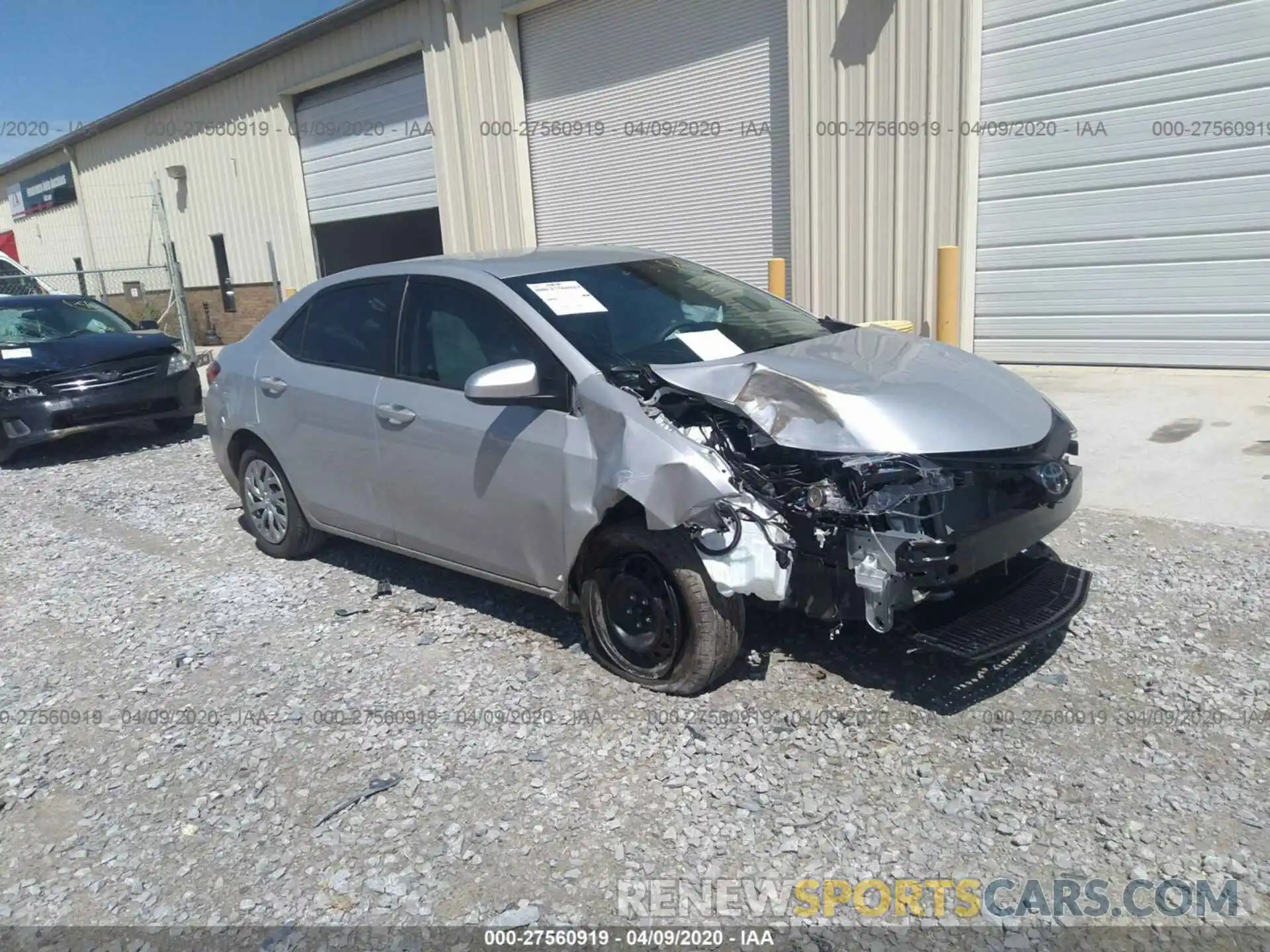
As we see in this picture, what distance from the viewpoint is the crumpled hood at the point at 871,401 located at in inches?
127

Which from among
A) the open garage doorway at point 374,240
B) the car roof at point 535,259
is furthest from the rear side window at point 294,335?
the open garage doorway at point 374,240

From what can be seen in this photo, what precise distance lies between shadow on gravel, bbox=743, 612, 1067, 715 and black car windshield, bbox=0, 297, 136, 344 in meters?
8.03

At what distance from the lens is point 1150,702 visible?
3.45 m

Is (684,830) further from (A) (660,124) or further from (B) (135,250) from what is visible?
(B) (135,250)

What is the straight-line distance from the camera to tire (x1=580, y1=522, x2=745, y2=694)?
11.2ft

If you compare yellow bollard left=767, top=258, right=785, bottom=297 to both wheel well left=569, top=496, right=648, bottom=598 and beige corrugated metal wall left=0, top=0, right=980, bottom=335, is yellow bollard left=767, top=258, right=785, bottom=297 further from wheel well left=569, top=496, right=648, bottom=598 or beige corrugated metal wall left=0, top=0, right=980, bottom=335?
wheel well left=569, top=496, right=648, bottom=598

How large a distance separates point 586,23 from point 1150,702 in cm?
1153

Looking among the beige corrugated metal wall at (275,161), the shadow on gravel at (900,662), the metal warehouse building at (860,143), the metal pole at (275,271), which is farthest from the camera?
the metal pole at (275,271)

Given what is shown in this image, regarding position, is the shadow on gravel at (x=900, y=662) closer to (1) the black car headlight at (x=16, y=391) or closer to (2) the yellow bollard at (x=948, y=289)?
(2) the yellow bollard at (x=948, y=289)

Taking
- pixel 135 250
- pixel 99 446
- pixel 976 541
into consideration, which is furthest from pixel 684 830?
pixel 135 250

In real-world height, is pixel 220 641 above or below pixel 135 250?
below

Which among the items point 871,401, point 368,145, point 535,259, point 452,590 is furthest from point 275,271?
point 871,401

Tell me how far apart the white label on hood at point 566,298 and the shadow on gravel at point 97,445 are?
659 centimetres

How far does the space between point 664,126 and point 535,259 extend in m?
8.24
